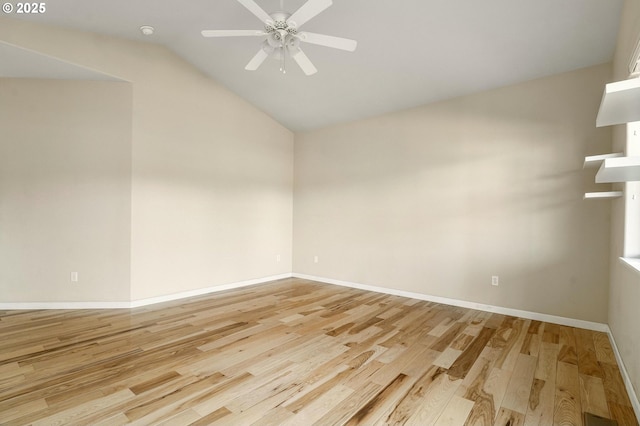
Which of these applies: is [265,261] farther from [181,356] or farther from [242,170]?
[181,356]

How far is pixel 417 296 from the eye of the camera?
4285 mm

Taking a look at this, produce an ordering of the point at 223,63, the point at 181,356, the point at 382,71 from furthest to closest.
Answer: the point at 223,63, the point at 382,71, the point at 181,356

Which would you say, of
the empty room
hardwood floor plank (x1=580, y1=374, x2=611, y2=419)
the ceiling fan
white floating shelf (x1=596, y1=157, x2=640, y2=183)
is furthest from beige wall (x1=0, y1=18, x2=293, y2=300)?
white floating shelf (x1=596, y1=157, x2=640, y2=183)

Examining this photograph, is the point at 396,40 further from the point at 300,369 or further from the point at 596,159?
the point at 300,369

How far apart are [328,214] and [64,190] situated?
3.77 meters

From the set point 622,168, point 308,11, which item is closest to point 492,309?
point 622,168

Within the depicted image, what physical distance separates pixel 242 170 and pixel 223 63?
1645mm

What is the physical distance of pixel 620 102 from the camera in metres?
1.15

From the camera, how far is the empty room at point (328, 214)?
199 cm

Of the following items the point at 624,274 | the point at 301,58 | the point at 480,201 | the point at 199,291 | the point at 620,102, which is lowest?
the point at 199,291

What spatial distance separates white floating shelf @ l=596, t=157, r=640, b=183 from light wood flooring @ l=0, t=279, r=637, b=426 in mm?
1395

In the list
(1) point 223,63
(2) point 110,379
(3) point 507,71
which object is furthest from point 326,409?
(1) point 223,63

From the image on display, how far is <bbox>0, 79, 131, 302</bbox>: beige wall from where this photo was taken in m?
3.68

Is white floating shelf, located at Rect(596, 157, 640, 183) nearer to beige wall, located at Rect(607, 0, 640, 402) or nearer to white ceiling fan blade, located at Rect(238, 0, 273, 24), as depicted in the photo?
beige wall, located at Rect(607, 0, 640, 402)
